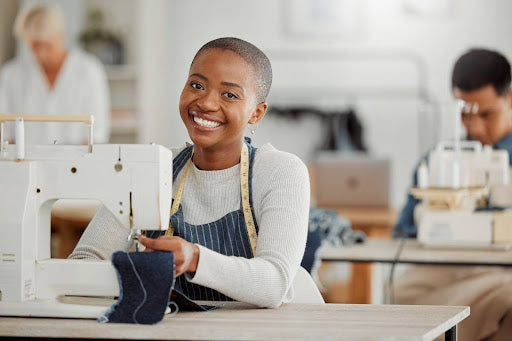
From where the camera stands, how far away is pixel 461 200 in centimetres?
281

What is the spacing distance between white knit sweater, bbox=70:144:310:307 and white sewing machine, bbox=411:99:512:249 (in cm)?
109

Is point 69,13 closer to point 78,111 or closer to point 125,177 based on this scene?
point 78,111

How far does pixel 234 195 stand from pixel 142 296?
1.32 feet

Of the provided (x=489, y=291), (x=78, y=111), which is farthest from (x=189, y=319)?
(x=78, y=111)

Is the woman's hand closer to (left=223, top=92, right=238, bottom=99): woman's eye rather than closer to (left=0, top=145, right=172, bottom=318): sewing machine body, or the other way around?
(left=0, top=145, right=172, bottom=318): sewing machine body

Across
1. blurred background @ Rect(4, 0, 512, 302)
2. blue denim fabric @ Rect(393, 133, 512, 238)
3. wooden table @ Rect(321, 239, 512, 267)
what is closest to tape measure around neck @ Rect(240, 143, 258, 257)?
wooden table @ Rect(321, 239, 512, 267)

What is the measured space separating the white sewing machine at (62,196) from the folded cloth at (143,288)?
0.24 feet

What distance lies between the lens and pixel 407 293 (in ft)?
9.78

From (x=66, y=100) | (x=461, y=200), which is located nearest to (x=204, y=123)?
(x=461, y=200)

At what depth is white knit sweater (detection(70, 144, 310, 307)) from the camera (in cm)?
158

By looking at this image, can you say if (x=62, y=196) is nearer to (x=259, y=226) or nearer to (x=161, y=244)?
(x=161, y=244)

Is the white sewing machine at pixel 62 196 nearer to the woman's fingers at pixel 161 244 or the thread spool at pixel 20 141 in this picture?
the thread spool at pixel 20 141

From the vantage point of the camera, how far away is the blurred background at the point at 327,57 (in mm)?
6055

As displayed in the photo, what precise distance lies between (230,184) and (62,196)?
39 centimetres
